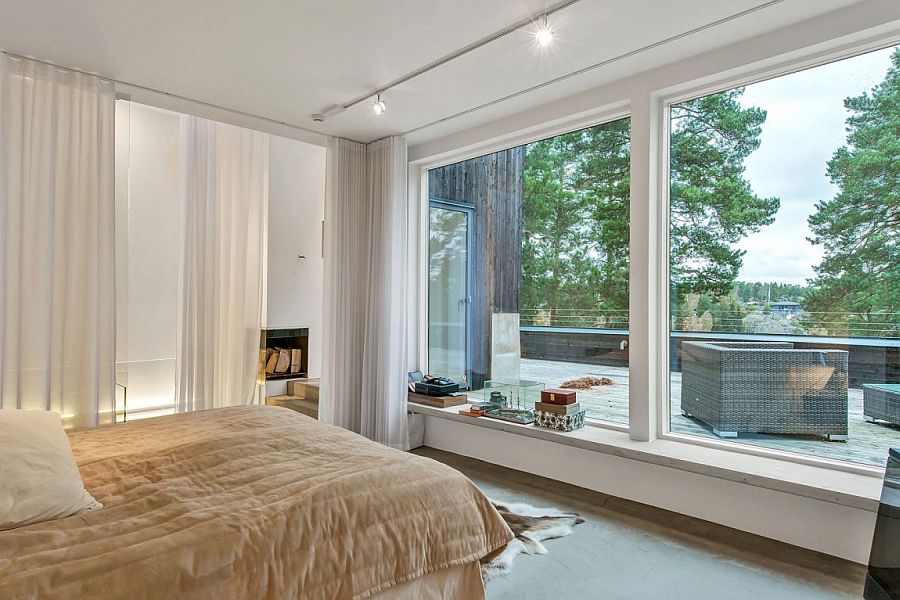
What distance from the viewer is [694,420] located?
2969mm

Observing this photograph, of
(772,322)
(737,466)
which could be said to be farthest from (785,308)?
(737,466)

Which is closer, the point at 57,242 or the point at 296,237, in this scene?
the point at 57,242

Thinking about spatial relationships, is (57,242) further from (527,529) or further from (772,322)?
(772,322)

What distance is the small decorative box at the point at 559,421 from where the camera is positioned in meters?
3.25

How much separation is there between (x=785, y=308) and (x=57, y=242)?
12.5 feet

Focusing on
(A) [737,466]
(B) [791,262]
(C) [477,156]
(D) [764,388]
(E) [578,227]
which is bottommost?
(A) [737,466]

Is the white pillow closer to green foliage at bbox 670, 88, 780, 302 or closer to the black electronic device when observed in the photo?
the black electronic device

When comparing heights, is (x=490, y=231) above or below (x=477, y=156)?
below

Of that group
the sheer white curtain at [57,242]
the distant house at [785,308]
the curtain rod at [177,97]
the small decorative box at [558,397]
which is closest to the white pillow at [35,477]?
the sheer white curtain at [57,242]

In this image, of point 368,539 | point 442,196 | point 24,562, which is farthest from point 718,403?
point 24,562

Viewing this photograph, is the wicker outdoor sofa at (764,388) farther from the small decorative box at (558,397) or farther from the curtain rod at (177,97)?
the curtain rod at (177,97)

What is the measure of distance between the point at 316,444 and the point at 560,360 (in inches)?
76.5

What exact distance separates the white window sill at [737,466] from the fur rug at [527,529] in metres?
0.44

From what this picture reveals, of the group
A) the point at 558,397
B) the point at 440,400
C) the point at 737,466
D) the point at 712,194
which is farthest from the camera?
the point at 440,400
